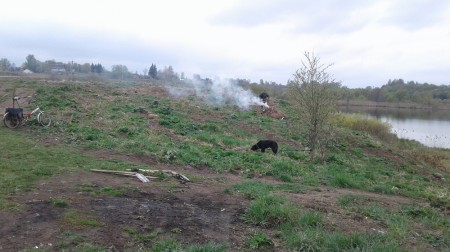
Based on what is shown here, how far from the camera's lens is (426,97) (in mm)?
68500

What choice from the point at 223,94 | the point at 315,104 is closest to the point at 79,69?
the point at 223,94

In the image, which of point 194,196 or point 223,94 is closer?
point 194,196

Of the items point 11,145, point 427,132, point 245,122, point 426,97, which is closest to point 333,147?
point 245,122

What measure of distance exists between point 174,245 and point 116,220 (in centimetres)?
123

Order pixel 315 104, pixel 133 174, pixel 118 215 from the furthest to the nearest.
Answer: pixel 315 104 → pixel 133 174 → pixel 118 215

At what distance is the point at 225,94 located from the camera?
31.2m

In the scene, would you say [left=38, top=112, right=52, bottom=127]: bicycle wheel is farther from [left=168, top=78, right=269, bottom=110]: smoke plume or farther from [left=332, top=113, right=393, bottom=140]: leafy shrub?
[left=332, top=113, right=393, bottom=140]: leafy shrub

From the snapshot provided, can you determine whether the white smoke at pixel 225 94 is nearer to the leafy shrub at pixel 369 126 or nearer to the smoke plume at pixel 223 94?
the smoke plume at pixel 223 94

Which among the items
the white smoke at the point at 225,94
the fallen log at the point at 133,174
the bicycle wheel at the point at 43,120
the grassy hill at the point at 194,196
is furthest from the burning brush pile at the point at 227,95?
the fallen log at the point at 133,174

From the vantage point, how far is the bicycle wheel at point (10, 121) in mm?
14048

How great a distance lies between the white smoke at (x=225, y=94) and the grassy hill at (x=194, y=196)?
11.7m

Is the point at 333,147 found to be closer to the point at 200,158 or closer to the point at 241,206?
the point at 200,158

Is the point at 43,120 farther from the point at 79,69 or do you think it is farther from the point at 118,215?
the point at 79,69

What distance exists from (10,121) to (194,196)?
9.56 meters
